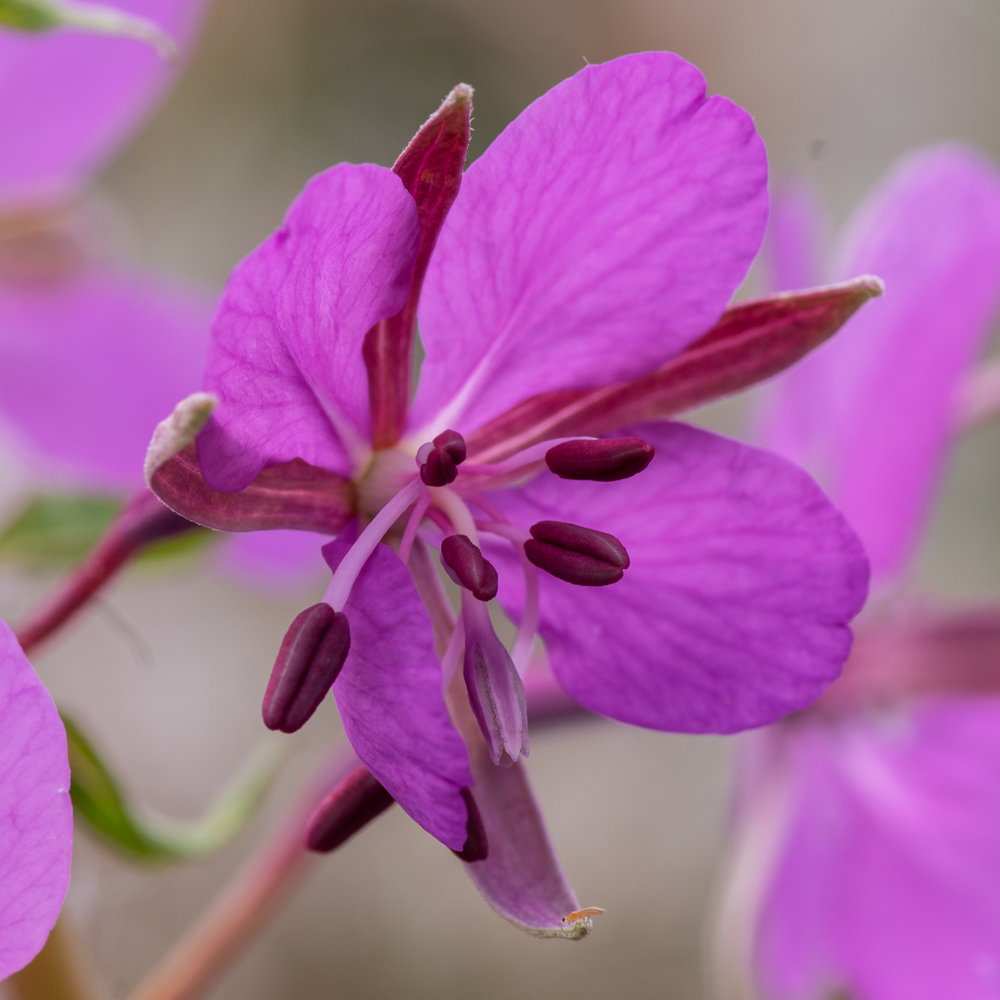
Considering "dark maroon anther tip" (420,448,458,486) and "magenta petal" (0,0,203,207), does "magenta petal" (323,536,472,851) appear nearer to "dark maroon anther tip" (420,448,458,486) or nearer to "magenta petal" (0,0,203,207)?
"dark maroon anther tip" (420,448,458,486)

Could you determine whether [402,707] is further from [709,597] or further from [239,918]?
[239,918]

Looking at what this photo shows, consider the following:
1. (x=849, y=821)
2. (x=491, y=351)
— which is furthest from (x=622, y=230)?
(x=849, y=821)

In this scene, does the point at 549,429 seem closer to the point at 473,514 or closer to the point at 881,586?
the point at 473,514

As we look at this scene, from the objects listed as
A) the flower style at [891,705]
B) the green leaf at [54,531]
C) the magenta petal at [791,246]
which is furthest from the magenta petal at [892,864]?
the green leaf at [54,531]

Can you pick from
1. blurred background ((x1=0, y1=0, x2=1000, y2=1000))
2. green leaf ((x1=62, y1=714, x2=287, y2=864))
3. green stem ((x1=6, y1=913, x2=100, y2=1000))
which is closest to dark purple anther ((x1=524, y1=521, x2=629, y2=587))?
green leaf ((x1=62, y1=714, x2=287, y2=864))

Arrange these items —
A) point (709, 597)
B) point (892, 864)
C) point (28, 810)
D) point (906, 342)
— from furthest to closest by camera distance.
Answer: point (892, 864), point (906, 342), point (709, 597), point (28, 810)

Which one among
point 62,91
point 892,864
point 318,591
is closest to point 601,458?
point 892,864
